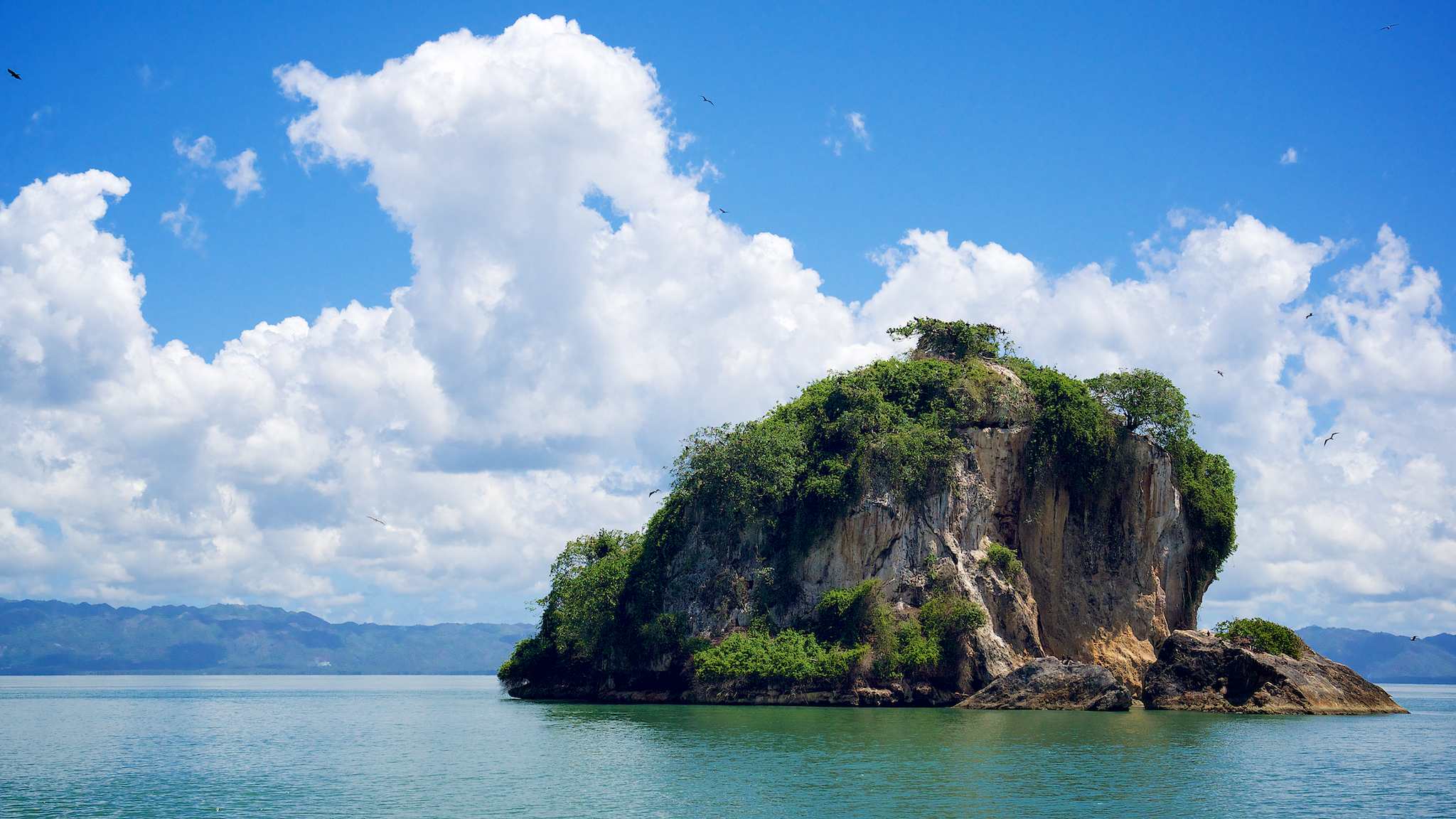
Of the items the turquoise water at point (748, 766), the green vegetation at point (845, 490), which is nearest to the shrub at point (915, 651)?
the green vegetation at point (845, 490)

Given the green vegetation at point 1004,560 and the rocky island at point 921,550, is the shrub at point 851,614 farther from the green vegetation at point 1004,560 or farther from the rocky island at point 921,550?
the green vegetation at point 1004,560

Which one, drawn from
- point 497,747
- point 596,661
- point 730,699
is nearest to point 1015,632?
point 730,699

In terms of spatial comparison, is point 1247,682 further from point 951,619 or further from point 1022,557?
point 1022,557

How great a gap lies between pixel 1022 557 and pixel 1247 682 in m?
14.6

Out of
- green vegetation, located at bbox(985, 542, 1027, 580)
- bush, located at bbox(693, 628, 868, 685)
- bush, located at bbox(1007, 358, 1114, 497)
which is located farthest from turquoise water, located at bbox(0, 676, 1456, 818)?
bush, located at bbox(1007, 358, 1114, 497)

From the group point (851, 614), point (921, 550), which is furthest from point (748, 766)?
point (921, 550)

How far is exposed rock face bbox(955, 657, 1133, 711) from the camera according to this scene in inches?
2237

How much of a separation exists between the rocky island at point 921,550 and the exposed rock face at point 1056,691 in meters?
1.24

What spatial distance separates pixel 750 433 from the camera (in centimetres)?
6538

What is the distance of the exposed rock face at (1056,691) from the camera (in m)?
56.8

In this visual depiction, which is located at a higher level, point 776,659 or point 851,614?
point 851,614

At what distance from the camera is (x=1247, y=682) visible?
184 feet

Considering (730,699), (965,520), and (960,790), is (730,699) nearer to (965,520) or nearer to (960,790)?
(965,520)

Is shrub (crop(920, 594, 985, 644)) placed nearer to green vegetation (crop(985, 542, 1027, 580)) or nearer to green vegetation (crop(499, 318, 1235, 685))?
green vegetation (crop(499, 318, 1235, 685))
